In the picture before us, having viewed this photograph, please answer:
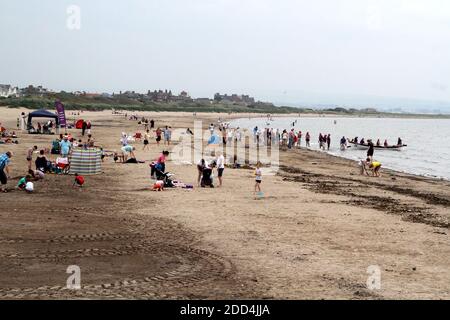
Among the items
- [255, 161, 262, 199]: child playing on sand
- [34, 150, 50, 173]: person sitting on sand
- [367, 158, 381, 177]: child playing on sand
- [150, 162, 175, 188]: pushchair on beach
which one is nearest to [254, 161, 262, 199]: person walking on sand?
[255, 161, 262, 199]: child playing on sand

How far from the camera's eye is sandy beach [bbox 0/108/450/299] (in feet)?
26.1

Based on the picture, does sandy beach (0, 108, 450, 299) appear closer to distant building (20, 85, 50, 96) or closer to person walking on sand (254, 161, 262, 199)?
person walking on sand (254, 161, 262, 199)

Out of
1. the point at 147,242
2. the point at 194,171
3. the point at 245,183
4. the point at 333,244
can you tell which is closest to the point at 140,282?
the point at 147,242

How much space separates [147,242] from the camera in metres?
10.5

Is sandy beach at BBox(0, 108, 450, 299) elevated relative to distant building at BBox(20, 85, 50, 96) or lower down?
lower down

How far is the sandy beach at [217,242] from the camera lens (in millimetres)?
7961

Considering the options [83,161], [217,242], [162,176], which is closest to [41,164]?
[83,161]

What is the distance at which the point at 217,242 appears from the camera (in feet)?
35.6

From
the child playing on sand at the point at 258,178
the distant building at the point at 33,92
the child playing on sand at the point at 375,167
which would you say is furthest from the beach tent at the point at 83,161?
the distant building at the point at 33,92

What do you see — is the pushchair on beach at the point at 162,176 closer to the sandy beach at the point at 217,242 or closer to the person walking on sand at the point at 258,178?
the sandy beach at the point at 217,242

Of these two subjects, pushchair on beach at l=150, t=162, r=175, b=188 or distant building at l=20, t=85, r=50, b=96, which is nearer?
pushchair on beach at l=150, t=162, r=175, b=188

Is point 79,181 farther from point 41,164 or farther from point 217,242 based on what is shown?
point 217,242
